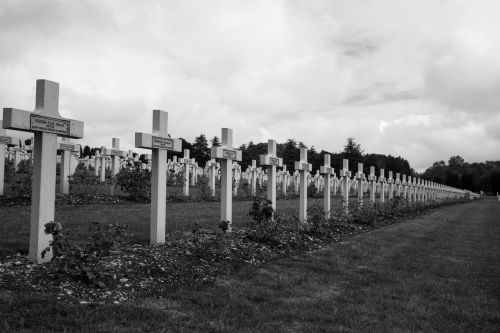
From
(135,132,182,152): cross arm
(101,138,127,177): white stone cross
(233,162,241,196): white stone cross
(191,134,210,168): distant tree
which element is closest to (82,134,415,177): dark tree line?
(191,134,210,168): distant tree

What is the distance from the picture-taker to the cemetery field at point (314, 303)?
441 centimetres

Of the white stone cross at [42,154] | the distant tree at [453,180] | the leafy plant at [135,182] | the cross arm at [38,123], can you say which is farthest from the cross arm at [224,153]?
the distant tree at [453,180]

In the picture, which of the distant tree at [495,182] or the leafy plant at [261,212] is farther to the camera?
the distant tree at [495,182]

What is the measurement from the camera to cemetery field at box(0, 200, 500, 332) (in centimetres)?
441

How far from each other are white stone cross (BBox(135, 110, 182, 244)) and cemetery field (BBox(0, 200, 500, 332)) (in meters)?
1.79

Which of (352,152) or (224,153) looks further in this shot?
(352,152)

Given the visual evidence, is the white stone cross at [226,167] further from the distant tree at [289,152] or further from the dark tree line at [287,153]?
the distant tree at [289,152]

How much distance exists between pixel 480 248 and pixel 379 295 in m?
6.62

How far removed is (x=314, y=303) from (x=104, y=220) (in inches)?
262

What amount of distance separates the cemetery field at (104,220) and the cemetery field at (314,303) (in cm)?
227

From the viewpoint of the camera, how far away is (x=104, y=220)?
1074 centimetres

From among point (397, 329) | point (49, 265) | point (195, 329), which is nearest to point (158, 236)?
point (49, 265)

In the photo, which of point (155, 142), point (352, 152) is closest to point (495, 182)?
point (352, 152)

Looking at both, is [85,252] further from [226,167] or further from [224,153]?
[226,167]
